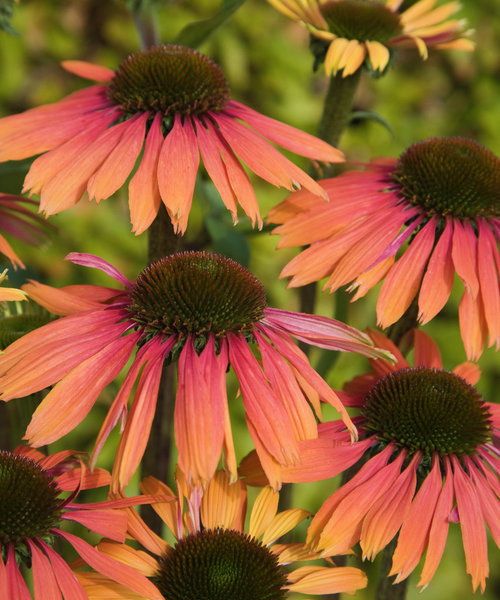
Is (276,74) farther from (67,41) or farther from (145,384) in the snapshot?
(145,384)

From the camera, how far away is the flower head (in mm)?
851

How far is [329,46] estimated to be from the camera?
883mm

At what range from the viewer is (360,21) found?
0.88m

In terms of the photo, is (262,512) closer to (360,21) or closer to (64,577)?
(64,577)

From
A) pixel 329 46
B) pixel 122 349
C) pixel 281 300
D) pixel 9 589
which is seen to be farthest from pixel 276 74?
pixel 9 589

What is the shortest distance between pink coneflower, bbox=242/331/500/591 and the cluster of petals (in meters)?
0.03

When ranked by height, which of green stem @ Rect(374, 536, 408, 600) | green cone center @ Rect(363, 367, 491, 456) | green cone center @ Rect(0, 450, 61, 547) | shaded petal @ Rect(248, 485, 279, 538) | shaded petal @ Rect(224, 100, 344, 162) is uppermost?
shaded petal @ Rect(224, 100, 344, 162)

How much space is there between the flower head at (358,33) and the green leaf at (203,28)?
0.05 meters

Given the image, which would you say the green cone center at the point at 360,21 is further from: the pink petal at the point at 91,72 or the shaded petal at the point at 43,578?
the shaded petal at the point at 43,578

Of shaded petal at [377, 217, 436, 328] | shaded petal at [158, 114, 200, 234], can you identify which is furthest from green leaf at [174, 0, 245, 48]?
shaded petal at [377, 217, 436, 328]

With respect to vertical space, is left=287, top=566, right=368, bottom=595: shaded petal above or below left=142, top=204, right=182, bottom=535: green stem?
below

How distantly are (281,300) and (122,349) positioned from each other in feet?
4.92

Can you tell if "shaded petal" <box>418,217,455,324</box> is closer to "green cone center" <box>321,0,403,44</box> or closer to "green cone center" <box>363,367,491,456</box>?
"green cone center" <box>363,367,491,456</box>

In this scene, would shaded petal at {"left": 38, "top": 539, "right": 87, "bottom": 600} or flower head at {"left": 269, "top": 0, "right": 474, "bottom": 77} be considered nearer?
shaded petal at {"left": 38, "top": 539, "right": 87, "bottom": 600}
